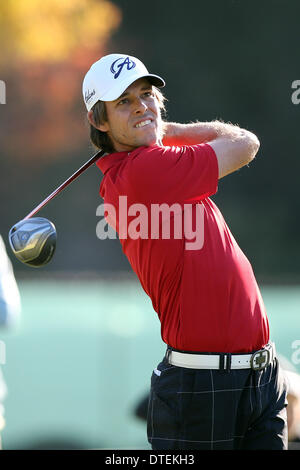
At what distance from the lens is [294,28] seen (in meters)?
4.40

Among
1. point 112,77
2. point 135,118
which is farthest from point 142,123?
point 112,77

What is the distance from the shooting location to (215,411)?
1536mm

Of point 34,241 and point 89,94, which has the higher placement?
point 89,94

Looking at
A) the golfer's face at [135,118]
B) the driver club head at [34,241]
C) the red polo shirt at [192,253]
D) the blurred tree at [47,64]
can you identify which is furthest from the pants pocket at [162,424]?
the blurred tree at [47,64]

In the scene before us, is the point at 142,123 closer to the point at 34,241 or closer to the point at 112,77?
the point at 112,77

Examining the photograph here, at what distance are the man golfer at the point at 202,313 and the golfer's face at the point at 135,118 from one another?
4 centimetres

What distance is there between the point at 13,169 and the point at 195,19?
1.47 meters

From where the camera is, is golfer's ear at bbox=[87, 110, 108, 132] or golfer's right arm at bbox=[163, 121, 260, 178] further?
golfer's ear at bbox=[87, 110, 108, 132]

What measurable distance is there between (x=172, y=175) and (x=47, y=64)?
284 centimetres

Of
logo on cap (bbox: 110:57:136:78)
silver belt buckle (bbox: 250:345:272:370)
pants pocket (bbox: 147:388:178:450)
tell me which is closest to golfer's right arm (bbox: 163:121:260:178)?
logo on cap (bbox: 110:57:136:78)

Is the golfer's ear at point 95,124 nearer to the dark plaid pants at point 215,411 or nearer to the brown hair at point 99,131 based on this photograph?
the brown hair at point 99,131

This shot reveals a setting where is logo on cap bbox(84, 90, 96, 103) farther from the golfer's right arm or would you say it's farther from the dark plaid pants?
the dark plaid pants

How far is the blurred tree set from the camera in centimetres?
402

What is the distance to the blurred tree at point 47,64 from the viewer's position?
13.2 feet
